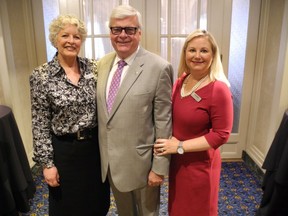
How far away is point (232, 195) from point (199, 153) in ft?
4.25

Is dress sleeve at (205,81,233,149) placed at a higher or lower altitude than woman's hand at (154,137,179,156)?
higher

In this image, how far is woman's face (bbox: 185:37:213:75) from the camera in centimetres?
139

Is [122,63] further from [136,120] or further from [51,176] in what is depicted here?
[51,176]

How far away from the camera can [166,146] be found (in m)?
1.45

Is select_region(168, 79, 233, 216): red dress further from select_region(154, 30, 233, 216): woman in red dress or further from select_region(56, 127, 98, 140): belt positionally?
select_region(56, 127, 98, 140): belt

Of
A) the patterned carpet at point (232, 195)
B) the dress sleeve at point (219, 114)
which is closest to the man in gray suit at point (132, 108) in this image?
the dress sleeve at point (219, 114)

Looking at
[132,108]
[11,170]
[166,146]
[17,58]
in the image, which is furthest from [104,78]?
[17,58]

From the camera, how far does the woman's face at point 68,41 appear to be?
4.67 ft

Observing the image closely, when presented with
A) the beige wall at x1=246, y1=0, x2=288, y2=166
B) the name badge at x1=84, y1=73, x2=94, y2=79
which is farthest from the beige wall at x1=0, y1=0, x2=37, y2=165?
the beige wall at x1=246, y1=0, x2=288, y2=166

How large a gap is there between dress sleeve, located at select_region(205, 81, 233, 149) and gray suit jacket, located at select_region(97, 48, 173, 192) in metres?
0.22

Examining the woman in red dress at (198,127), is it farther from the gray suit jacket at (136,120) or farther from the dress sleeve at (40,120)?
the dress sleeve at (40,120)

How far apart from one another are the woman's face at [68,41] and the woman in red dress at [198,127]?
0.57 metres

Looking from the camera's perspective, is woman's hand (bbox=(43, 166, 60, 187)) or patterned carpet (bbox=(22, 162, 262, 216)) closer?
woman's hand (bbox=(43, 166, 60, 187))

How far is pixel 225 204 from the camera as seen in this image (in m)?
2.41
